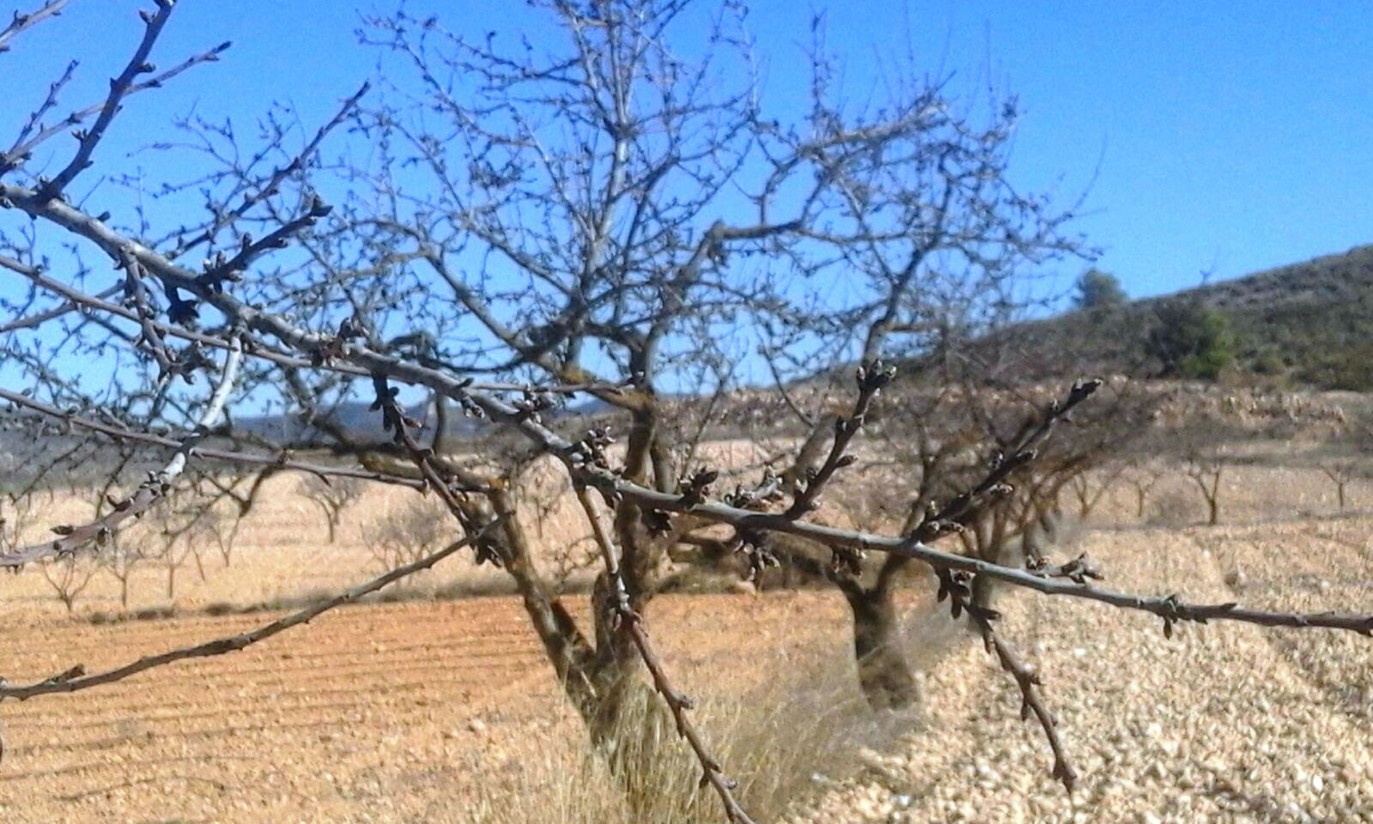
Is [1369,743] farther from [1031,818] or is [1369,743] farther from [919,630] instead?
[919,630]

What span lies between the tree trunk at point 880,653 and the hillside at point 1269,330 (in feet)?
5.15

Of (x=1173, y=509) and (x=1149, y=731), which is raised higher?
(x=1173, y=509)

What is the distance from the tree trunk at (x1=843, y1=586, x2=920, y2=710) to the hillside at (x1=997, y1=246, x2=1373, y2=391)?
5.15 feet

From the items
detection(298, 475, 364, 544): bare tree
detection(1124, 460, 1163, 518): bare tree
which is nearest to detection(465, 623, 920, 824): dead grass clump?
detection(298, 475, 364, 544): bare tree

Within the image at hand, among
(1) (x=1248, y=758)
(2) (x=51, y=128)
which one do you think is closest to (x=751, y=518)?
(2) (x=51, y=128)

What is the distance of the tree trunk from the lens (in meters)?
7.76

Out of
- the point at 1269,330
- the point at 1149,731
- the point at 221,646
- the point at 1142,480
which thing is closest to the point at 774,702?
the point at 1149,731

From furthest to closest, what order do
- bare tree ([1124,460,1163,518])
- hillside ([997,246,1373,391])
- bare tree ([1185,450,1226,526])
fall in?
bare tree ([1124,460,1163,518])
bare tree ([1185,450,1226,526])
hillside ([997,246,1373,391])

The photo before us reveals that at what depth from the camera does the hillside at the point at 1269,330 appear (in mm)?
10538

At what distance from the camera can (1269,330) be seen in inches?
1216

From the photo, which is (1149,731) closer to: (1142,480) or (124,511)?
(124,511)

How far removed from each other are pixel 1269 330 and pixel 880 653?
25945 millimetres

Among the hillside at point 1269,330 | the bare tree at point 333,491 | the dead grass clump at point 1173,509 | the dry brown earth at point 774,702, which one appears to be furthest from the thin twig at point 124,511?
the dead grass clump at point 1173,509

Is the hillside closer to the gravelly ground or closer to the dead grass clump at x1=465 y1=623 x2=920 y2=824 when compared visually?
the gravelly ground
